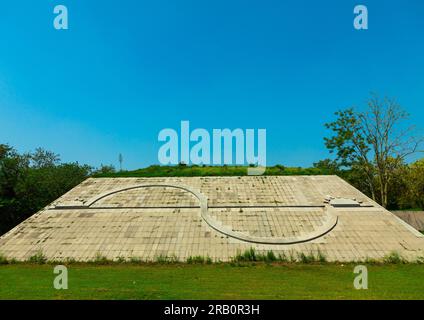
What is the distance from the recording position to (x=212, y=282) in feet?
46.4

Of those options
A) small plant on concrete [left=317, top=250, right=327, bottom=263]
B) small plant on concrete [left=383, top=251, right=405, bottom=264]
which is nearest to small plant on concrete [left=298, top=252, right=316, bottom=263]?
small plant on concrete [left=317, top=250, right=327, bottom=263]

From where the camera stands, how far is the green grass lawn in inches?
442

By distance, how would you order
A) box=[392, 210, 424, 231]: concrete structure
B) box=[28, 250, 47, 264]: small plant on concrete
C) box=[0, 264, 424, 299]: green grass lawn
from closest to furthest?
box=[0, 264, 424, 299]: green grass lawn → box=[28, 250, 47, 264]: small plant on concrete → box=[392, 210, 424, 231]: concrete structure

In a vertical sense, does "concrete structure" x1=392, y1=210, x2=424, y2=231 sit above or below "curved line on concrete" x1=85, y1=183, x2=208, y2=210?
below

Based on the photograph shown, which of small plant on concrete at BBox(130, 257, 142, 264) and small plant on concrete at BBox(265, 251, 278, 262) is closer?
small plant on concrete at BBox(130, 257, 142, 264)

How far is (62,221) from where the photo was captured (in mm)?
25031

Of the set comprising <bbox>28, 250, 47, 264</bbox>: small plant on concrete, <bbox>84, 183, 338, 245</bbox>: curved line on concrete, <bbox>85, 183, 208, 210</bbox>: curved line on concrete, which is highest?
<bbox>85, 183, 208, 210</bbox>: curved line on concrete

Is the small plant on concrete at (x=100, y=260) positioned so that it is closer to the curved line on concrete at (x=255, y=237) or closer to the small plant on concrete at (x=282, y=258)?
the curved line on concrete at (x=255, y=237)

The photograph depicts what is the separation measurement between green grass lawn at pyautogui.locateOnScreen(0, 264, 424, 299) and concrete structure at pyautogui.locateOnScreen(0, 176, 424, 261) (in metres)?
2.18

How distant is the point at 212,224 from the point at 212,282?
9535 millimetres

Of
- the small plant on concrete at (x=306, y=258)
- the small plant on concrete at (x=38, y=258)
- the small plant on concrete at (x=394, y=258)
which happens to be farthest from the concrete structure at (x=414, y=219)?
the small plant on concrete at (x=38, y=258)

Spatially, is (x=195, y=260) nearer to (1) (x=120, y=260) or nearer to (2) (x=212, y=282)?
(1) (x=120, y=260)

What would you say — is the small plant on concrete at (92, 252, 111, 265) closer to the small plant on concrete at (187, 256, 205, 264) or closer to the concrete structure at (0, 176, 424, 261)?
the concrete structure at (0, 176, 424, 261)

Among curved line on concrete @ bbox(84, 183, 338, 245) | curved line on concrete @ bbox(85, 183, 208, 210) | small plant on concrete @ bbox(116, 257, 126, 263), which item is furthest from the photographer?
curved line on concrete @ bbox(85, 183, 208, 210)
